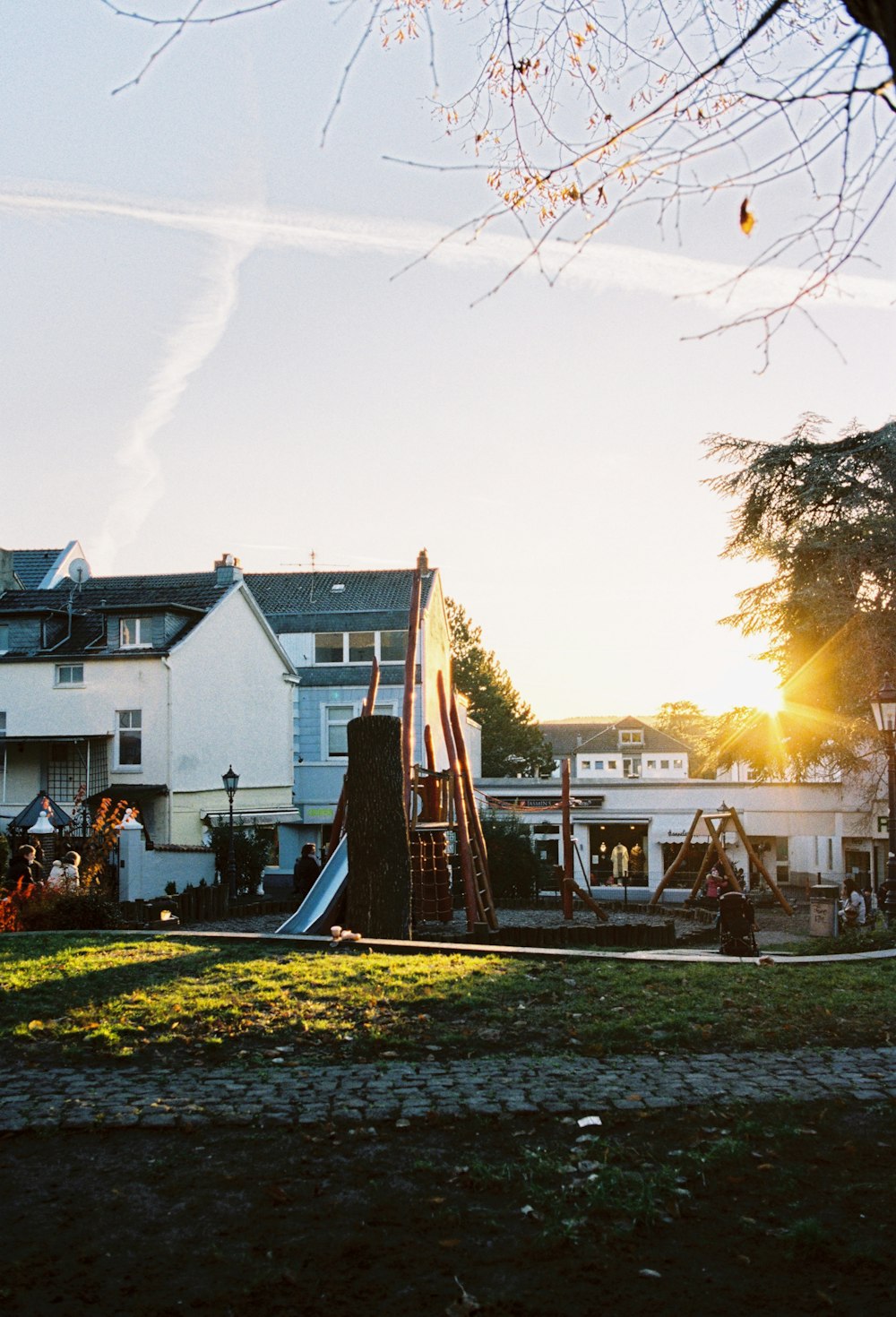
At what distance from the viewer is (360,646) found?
49469 millimetres

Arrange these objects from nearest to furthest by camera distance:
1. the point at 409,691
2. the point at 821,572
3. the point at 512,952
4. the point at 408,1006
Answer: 1. the point at 408,1006
2. the point at 512,952
3. the point at 409,691
4. the point at 821,572

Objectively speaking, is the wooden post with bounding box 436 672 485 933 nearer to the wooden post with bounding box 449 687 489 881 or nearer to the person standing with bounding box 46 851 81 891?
the wooden post with bounding box 449 687 489 881

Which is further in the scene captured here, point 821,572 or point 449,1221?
point 821,572

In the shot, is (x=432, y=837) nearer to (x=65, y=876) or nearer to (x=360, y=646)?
(x=65, y=876)

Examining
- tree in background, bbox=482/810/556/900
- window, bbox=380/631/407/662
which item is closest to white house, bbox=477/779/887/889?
window, bbox=380/631/407/662

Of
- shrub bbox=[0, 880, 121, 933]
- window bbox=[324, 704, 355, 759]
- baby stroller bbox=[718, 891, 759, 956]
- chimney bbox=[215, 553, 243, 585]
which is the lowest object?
baby stroller bbox=[718, 891, 759, 956]

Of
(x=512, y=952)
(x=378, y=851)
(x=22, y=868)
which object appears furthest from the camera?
(x=22, y=868)

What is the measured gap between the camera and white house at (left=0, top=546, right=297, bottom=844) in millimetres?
38438

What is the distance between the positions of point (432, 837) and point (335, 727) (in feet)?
91.3

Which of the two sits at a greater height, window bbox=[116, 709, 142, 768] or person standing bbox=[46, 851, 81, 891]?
window bbox=[116, 709, 142, 768]

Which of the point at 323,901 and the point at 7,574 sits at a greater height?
the point at 7,574

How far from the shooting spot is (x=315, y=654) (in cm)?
5009

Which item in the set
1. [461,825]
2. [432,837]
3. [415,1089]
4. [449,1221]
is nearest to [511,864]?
[432,837]

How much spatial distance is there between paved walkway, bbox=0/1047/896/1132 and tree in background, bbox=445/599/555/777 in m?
66.1
